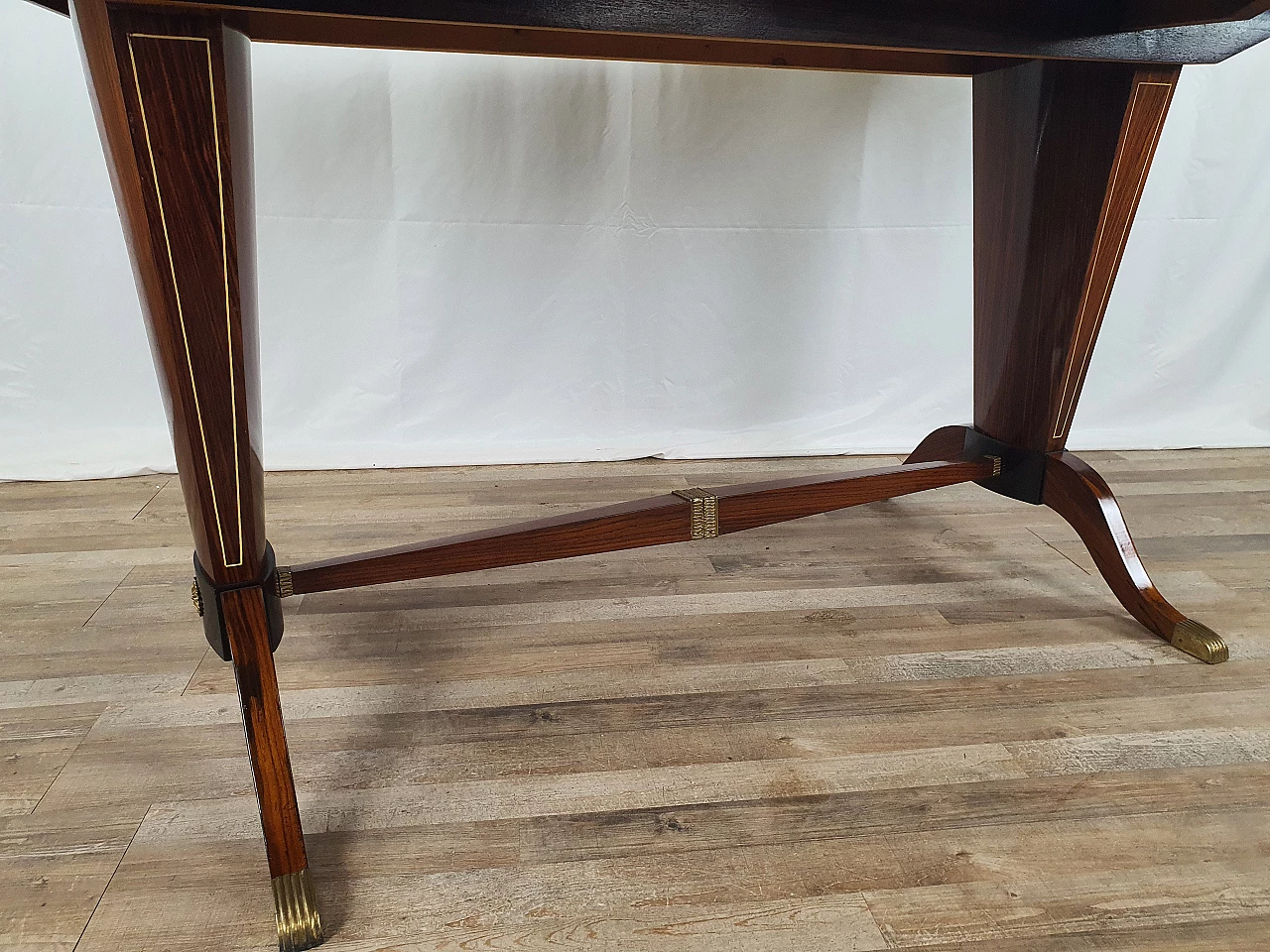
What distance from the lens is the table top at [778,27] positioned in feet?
2.88

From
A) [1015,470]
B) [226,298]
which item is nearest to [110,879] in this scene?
[226,298]

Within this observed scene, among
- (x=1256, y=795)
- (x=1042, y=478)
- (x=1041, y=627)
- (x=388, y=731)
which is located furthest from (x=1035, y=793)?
(x=388, y=731)

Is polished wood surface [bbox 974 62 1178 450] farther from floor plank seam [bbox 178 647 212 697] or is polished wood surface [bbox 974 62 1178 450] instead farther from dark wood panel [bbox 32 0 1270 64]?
floor plank seam [bbox 178 647 212 697]

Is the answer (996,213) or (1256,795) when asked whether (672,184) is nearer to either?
A: (996,213)

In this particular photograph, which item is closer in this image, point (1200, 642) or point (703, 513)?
point (703, 513)

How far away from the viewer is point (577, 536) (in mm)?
1260

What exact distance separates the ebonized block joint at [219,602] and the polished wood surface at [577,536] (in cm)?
6

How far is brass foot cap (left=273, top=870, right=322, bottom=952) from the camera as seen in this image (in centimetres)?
89

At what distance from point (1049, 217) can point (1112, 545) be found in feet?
1.76

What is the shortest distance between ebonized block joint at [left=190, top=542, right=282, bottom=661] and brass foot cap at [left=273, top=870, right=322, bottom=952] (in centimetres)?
26

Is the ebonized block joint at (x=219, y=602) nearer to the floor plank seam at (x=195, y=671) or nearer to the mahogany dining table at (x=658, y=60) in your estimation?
the mahogany dining table at (x=658, y=60)

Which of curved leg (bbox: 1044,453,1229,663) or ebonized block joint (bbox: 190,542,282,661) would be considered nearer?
ebonized block joint (bbox: 190,542,282,661)

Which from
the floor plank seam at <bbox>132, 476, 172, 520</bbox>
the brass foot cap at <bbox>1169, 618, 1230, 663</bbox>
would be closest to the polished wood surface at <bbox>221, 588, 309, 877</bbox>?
the floor plank seam at <bbox>132, 476, 172, 520</bbox>

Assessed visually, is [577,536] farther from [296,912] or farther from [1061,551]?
[1061,551]
